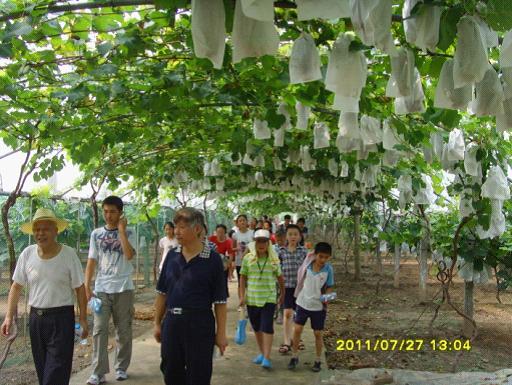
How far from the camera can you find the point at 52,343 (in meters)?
3.65

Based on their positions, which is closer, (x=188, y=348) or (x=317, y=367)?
(x=188, y=348)

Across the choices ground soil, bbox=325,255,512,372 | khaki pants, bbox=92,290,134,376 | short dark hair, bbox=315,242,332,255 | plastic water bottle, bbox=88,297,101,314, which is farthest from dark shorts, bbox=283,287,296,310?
plastic water bottle, bbox=88,297,101,314

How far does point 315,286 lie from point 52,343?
273cm

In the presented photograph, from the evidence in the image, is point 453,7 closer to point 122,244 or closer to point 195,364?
point 195,364

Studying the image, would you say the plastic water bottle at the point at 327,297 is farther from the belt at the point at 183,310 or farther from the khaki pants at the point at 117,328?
the belt at the point at 183,310

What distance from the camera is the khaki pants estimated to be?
185 inches

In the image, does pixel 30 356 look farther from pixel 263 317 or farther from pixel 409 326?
pixel 409 326

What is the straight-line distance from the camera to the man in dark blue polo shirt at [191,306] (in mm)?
3316

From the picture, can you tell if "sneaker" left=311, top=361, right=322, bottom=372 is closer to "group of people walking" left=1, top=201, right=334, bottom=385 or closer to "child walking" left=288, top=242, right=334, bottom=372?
"child walking" left=288, top=242, right=334, bottom=372

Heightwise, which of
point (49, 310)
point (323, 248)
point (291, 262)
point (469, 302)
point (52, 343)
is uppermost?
point (323, 248)

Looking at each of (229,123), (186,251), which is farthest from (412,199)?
(186,251)

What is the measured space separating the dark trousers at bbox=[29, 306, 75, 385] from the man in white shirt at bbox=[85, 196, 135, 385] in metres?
0.99

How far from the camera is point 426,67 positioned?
9.68 feet

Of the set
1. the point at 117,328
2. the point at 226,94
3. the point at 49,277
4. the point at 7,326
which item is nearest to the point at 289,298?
the point at 117,328
